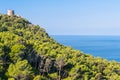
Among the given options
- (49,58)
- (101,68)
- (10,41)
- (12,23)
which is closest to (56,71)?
(49,58)

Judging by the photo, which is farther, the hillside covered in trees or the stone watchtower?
the stone watchtower

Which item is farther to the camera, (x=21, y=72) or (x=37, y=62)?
(x=37, y=62)

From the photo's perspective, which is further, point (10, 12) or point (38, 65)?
point (10, 12)

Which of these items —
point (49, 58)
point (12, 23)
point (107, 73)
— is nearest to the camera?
point (49, 58)

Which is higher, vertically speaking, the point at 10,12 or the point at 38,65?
the point at 10,12

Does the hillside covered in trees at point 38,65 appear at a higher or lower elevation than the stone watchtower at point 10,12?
lower

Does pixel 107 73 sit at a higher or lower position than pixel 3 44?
lower

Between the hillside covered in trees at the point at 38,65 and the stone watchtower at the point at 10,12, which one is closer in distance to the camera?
the hillside covered in trees at the point at 38,65

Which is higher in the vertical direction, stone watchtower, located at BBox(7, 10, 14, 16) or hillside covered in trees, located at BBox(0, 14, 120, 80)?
stone watchtower, located at BBox(7, 10, 14, 16)

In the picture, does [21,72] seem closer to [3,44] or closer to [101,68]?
[3,44]

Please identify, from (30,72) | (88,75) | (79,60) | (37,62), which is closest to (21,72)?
(30,72)

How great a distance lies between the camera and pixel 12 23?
90750mm

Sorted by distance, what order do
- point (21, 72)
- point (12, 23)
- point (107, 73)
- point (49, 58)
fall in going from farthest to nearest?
point (12, 23) → point (107, 73) → point (49, 58) → point (21, 72)

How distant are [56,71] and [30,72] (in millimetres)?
9389
